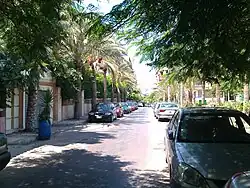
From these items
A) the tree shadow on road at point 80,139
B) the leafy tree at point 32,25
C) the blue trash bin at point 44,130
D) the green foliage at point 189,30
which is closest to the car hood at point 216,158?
the green foliage at point 189,30

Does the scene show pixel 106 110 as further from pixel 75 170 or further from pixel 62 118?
pixel 75 170

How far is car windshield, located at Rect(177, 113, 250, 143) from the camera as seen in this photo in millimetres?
7035

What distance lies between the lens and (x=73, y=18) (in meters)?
8.80

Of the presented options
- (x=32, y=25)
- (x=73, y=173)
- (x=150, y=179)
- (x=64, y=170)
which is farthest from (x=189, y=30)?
(x=64, y=170)

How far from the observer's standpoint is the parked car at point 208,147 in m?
5.41

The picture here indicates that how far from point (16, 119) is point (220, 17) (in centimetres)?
1627

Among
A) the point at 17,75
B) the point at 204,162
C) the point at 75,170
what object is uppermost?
the point at 17,75

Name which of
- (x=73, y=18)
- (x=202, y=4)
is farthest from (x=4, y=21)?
(x=202, y=4)

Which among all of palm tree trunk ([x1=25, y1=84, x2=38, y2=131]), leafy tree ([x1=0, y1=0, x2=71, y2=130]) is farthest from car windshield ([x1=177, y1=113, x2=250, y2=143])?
palm tree trunk ([x1=25, y1=84, x2=38, y2=131])

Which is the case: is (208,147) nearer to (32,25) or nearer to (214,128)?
(214,128)

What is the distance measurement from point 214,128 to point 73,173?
3557mm

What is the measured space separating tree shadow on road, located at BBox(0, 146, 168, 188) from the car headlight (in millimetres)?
2126

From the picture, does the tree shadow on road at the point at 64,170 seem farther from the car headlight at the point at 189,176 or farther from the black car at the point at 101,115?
the black car at the point at 101,115

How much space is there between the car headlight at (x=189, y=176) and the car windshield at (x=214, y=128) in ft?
4.05
